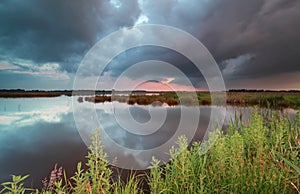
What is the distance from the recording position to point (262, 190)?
3.04 m

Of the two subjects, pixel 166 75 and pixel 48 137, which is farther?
pixel 48 137

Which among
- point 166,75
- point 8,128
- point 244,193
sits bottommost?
point 8,128

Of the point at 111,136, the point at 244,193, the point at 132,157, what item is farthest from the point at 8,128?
the point at 244,193

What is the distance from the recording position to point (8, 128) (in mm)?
16406

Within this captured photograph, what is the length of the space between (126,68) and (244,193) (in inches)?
230

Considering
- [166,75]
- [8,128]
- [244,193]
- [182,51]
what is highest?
[182,51]

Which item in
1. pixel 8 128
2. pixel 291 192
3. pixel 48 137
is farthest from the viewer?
pixel 8 128

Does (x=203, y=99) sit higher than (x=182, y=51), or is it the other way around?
(x=182, y=51)

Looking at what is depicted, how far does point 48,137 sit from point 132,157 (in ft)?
25.4

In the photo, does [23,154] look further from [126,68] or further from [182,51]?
[182,51]

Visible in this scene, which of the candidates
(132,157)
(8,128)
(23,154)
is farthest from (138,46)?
(8,128)

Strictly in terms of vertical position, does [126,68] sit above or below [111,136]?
above

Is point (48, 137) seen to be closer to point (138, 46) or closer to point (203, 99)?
point (138, 46)

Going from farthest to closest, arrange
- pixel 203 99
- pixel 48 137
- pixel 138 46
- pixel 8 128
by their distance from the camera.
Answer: pixel 203 99
pixel 8 128
pixel 48 137
pixel 138 46
